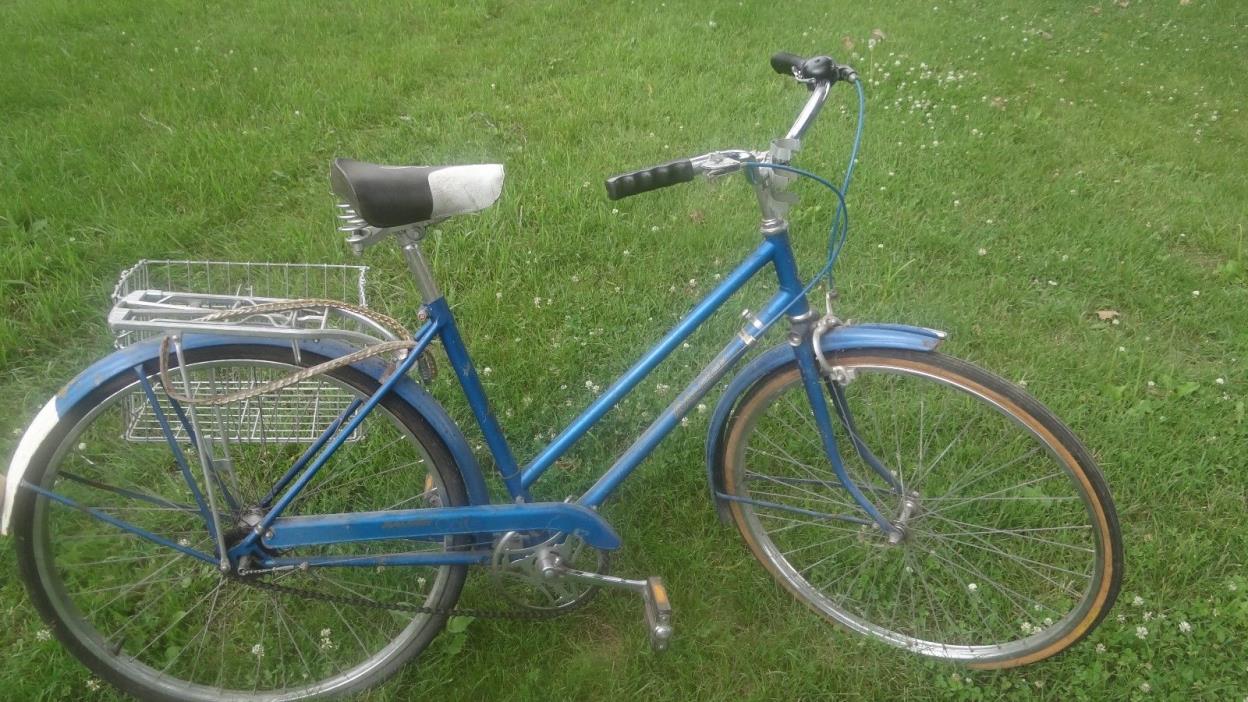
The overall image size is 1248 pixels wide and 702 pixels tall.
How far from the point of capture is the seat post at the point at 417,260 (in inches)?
68.0

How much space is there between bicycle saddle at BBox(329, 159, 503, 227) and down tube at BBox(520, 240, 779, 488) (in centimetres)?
56

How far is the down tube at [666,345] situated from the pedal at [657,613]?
0.44m

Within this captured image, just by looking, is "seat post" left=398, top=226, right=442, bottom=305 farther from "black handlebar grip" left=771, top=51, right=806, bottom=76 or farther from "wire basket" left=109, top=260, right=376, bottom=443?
"black handlebar grip" left=771, top=51, right=806, bottom=76

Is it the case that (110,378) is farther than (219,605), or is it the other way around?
(219,605)

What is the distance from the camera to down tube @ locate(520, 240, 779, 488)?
1890mm

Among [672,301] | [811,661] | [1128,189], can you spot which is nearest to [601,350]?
[672,301]

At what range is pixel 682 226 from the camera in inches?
152

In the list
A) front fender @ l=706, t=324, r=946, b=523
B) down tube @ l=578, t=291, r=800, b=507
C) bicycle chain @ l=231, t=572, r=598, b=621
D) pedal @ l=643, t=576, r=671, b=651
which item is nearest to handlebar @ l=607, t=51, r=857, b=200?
down tube @ l=578, t=291, r=800, b=507

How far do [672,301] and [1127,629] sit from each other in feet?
6.64

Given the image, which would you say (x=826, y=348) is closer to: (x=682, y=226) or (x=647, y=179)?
(x=647, y=179)

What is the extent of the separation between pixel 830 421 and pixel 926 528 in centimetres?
69

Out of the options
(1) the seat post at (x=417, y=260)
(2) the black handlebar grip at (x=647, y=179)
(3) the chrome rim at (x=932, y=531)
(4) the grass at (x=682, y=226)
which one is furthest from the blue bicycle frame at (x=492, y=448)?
(4) the grass at (x=682, y=226)

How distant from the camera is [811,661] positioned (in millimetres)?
2295

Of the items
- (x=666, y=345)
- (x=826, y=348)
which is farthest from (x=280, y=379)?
(x=826, y=348)
